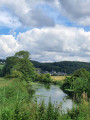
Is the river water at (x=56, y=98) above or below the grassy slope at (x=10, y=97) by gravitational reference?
below

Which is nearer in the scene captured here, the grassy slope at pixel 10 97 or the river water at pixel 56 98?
the grassy slope at pixel 10 97

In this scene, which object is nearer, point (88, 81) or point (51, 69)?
point (88, 81)

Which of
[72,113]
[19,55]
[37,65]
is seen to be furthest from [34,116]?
[37,65]

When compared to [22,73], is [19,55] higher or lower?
higher

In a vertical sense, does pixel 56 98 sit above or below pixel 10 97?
below

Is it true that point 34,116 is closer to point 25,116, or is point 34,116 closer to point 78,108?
point 25,116

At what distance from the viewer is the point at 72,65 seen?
5241 inches

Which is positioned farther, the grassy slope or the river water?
the river water

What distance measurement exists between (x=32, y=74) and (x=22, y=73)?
3883mm

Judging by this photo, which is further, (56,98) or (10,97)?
(56,98)

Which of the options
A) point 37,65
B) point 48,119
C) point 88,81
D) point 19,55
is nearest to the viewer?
point 48,119

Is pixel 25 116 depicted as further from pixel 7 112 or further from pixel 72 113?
pixel 72 113

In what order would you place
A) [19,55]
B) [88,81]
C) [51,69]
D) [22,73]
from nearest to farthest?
[88,81] → [22,73] → [19,55] → [51,69]

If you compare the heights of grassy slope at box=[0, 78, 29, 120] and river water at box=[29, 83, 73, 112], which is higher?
grassy slope at box=[0, 78, 29, 120]
